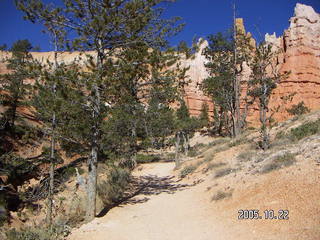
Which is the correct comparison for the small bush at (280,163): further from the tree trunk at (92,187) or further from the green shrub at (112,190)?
the green shrub at (112,190)

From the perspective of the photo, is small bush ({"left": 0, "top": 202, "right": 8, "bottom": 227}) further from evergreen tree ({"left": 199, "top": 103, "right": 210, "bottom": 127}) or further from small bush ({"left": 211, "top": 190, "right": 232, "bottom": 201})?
evergreen tree ({"left": 199, "top": 103, "right": 210, "bottom": 127})

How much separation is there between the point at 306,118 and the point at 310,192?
42.3 feet

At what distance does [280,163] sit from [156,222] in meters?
5.19

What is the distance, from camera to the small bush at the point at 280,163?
9052 mm

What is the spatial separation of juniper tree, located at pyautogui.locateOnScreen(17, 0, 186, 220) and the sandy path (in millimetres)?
1011

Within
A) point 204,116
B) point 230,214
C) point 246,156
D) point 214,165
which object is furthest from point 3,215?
point 204,116

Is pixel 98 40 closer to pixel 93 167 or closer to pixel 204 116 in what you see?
pixel 93 167

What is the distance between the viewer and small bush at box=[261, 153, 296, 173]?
356 inches

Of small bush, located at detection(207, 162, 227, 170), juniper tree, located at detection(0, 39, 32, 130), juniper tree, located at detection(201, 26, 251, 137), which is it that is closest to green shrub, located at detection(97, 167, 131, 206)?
small bush, located at detection(207, 162, 227, 170)

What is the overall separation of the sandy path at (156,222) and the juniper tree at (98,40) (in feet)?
3.32

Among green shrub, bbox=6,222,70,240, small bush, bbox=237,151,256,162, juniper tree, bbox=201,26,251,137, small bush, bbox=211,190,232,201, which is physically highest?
juniper tree, bbox=201,26,251,137

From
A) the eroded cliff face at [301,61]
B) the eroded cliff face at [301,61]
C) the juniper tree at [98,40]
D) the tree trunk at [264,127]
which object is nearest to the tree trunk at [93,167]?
the juniper tree at [98,40]

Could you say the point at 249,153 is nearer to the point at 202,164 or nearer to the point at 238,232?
the point at 202,164

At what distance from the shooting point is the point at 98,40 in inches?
335
